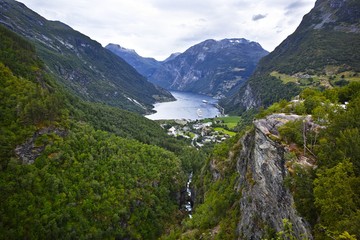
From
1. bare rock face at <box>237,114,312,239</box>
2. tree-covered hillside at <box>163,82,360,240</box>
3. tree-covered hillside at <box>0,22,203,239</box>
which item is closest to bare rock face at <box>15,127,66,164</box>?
tree-covered hillside at <box>0,22,203,239</box>

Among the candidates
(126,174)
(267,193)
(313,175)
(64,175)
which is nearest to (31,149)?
(64,175)

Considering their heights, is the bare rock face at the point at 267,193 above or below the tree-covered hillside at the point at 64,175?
above

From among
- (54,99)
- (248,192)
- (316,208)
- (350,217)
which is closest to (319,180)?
(316,208)

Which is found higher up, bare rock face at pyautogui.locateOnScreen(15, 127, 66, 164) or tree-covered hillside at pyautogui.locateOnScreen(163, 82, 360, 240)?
tree-covered hillside at pyautogui.locateOnScreen(163, 82, 360, 240)

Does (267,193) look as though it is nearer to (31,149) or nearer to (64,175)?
(64,175)

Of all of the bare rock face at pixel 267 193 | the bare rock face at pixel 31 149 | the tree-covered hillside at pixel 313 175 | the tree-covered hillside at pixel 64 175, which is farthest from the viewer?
the bare rock face at pixel 31 149

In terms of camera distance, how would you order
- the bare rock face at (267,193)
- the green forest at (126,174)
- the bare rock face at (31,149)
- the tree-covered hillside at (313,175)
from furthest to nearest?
1. the bare rock face at (31,149)
2. the bare rock face at (267,193)
3. the green forest at (126,174)
4. the tree-covered hillside at (313,175)

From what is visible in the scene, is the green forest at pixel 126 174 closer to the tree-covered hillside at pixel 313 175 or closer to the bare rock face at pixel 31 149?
the tree-covered hillside at pixel 313 175

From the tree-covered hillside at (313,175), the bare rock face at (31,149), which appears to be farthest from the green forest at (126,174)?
the bare rock face at (31,149)

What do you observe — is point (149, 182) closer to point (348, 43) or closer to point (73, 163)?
point (73, 163)

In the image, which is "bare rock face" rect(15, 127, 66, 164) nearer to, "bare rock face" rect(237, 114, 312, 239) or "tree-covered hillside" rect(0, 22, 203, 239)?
"tree-covered hillside" rect(0, 22, 203, 239)
